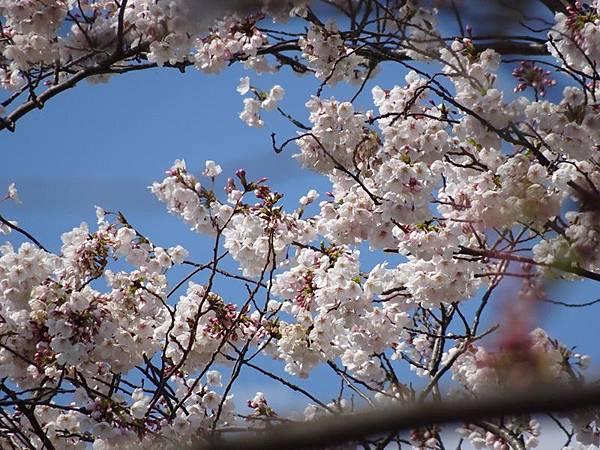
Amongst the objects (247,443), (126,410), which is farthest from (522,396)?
(126,410)

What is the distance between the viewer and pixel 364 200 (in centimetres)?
500

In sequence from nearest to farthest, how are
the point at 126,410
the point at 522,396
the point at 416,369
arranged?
the point at 522,396, the point at 126,410, the point at 416,369

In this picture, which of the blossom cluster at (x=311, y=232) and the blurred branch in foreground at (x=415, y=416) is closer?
the blurred branch in foreground at (x=415, y=416)

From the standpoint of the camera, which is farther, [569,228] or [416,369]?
[416,369]

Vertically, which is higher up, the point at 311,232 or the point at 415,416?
the point at 311,232

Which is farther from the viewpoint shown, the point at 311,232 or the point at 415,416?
the point at 311,232

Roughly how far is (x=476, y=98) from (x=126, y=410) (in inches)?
105

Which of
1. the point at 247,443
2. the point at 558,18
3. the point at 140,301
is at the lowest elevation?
the point at 247,443

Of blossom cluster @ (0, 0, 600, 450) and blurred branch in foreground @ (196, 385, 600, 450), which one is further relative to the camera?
blossom cluster @ (0, 0, 600, 450)

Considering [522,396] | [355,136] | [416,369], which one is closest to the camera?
[522,396]

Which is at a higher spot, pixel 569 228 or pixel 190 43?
pixel 190 43

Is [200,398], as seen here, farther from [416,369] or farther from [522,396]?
[522,396]

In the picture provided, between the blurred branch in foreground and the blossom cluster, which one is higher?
the blossom cluster

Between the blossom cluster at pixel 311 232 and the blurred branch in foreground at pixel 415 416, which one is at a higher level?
the blossom cluster at pixel 311 232
